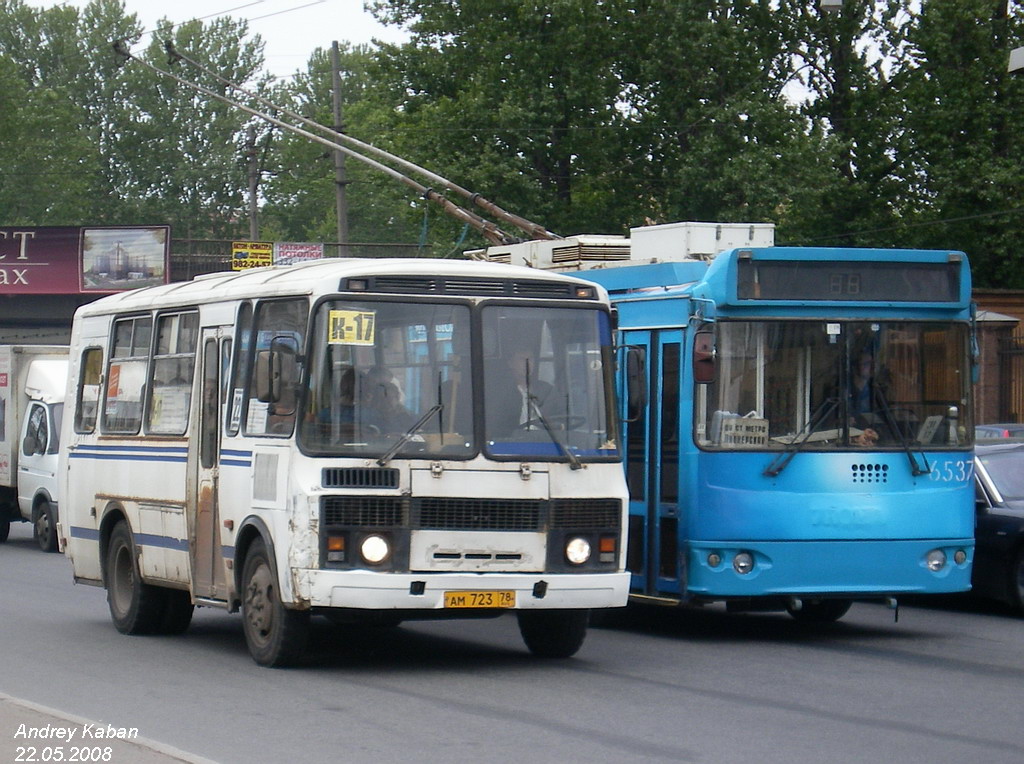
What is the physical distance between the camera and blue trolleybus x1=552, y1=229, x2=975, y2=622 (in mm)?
12617

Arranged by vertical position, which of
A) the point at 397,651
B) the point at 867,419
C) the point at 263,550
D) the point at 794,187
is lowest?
the point at 397,651

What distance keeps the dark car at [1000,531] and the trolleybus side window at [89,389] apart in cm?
736

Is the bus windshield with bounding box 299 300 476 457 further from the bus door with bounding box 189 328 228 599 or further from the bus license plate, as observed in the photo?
the bus door with bounding box 189 328 228 599

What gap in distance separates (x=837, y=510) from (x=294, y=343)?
13.5 ft

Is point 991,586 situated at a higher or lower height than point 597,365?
lower

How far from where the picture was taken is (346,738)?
8602mm

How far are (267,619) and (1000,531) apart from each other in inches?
267

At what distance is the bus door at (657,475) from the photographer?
42.5ft

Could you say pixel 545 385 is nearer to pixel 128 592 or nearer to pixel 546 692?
pixel 546 692

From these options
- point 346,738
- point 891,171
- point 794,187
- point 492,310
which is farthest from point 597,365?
point 891,171

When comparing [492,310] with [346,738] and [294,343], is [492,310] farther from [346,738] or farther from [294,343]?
[346,738]

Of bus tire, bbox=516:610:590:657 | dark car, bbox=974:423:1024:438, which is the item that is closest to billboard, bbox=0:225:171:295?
dark car, bbox=974:423:1024:438

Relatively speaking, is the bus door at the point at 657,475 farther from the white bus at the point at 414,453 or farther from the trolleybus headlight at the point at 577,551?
the trolleybus headlight at the point at 577,551

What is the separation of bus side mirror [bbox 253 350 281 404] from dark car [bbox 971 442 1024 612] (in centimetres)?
698
